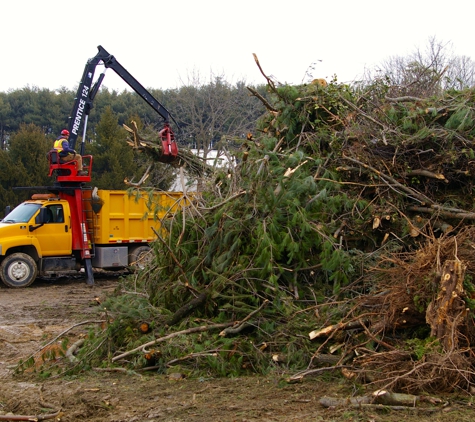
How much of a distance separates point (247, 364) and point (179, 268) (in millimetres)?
1589

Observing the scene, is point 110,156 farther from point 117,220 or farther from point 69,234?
point 69,234

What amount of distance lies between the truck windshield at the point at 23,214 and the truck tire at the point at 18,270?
2.72ft

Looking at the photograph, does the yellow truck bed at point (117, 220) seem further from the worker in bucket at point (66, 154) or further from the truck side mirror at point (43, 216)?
the truck side mirror at point (43, 216)

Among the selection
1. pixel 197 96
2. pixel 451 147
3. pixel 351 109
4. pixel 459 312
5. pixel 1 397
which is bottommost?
pixel 1 397

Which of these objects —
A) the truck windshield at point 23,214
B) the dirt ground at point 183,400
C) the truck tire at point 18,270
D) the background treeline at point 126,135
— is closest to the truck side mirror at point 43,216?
the truck windshield at point 23,214

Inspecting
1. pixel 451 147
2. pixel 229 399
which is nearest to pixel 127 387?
pixel 229 399

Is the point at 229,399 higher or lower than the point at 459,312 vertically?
lower

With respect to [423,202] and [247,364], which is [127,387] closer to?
[247,364]

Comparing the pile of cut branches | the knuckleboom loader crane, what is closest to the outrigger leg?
the knuckleboom loader crane

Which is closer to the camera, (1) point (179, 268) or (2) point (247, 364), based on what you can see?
(2) point (247, 364)

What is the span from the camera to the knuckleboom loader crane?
568 inches

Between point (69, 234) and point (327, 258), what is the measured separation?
31.2 ft

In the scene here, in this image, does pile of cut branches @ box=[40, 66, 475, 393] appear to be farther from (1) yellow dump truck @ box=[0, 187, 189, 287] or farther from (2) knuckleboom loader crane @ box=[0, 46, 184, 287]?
(1) yellow dump truck @ box=[0, 187, 189, 287]

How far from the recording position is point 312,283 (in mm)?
7332
